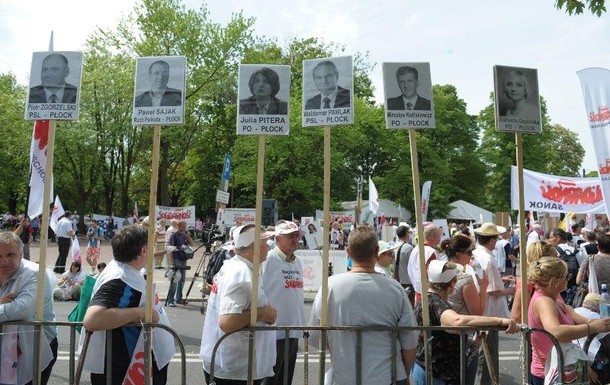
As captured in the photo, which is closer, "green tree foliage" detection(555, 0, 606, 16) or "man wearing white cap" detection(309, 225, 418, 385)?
"man wearing white cap" detection(309, 225, 418, 385)

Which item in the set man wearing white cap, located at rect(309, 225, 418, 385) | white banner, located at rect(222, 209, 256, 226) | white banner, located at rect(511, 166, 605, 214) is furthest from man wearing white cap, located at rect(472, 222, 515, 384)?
white banner, located at rect(222, 209, 256, 226)

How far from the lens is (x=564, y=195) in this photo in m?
13.1

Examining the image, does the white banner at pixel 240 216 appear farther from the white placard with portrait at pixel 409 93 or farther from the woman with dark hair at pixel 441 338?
the white placard with portrait at pixel 409 93

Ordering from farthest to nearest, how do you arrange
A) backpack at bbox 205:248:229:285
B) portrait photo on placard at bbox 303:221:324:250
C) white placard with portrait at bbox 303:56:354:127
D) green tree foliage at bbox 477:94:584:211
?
green tree foliage at bbox 477:94:584:211 < portrait photo on placard at bbox 303:221:324:250 < backpack at bbox 205:248:229:285 < white placard with portrait at bbox 303:56:354:127

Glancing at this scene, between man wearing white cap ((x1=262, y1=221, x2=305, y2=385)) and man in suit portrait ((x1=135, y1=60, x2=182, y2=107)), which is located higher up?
man in suit portrait ((x1=135, y1=60, x2=182, y2=107))

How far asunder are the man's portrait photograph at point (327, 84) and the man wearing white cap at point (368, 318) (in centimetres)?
94

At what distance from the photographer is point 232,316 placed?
12.6 feet

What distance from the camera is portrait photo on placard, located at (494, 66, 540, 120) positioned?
162 inches

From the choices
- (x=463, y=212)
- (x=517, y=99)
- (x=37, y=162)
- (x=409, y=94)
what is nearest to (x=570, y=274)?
(x=517, y=99)

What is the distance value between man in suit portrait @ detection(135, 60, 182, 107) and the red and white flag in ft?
12.9

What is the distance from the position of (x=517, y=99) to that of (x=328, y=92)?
4.28 feet

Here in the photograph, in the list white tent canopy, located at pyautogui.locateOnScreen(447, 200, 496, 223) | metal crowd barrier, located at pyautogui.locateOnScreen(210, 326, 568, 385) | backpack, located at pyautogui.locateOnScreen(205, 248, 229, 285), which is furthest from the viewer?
white tent canopy, located at pyautogui.locateOnScreen(447, 200, 496, 223)

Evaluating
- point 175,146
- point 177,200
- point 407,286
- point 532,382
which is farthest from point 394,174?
point 532,382

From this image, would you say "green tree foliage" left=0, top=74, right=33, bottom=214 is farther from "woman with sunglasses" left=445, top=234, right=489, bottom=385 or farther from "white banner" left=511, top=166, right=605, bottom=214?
"woman with sunglasses" left=445, top=234, right=489, bottom=385
